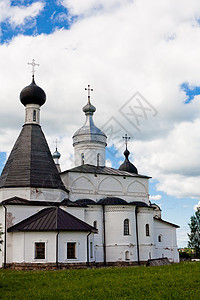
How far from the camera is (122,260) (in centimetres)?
2308

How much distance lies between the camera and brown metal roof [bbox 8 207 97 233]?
18344mm

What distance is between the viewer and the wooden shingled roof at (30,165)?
20703mm

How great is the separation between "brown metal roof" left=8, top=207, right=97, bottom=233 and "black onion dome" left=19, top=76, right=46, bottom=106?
800 cm

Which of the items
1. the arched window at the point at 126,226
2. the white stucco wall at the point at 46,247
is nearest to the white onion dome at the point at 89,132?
the arched window at the point at 126,226

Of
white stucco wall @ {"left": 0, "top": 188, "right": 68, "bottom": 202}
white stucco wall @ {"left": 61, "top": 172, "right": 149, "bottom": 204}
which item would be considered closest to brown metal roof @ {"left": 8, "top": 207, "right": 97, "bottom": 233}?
white stucco wall @ {"left": 0, "top": 188, "right": 68, "bottom": 202}

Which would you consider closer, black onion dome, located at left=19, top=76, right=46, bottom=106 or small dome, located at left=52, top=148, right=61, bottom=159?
black onion dome, located at left=19, top=76, right=46, bottom=106

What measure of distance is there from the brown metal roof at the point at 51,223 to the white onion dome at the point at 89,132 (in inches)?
382

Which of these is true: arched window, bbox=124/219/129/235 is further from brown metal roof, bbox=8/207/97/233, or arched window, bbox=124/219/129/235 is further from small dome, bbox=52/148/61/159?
small dome, bbox=52/148/61/159

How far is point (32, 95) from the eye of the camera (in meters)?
23.8

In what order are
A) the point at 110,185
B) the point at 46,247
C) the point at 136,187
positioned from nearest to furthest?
1. the point at 46,247
2. the point at 110,185
3. the point at 136,187

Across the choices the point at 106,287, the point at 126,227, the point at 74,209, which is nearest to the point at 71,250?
the point at 74,209

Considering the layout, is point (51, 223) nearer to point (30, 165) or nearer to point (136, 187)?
point (30, 165)

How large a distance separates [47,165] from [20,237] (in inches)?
192

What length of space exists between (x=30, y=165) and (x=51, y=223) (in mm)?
4182
